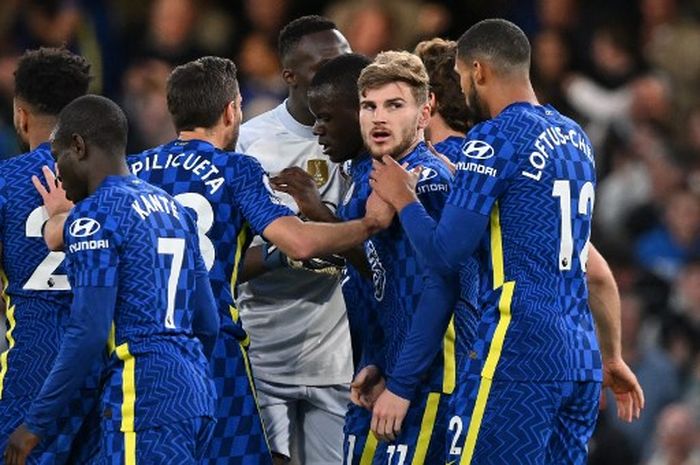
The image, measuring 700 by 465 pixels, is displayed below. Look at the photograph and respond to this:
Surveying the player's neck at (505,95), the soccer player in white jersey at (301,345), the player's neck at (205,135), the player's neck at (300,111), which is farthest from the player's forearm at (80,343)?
the player's neck at (300,111)

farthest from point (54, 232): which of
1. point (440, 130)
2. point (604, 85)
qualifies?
point (604, 85)

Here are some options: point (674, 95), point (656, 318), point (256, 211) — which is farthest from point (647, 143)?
point (256, 211)

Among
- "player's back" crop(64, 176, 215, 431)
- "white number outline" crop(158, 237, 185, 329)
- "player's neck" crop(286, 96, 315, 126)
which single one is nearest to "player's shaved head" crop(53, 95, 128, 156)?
"player's back" crop(64, 176, 215, 431)

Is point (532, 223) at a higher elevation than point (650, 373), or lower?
higher

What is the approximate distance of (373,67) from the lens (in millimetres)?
6395

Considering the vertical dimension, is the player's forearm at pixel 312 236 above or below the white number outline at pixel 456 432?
above

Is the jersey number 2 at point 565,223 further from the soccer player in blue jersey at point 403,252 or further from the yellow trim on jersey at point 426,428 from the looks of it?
the yellow trim on jersey at point 426,428

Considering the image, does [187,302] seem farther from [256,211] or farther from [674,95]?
[674,95]

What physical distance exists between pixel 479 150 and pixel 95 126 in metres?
1.38

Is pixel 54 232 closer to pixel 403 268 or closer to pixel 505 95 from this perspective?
pixel 403 268

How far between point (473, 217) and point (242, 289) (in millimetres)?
2001

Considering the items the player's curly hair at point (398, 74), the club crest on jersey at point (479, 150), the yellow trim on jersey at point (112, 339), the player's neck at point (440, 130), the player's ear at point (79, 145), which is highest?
the player's curly hair at point (398, 74)

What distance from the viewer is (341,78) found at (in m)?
6.71

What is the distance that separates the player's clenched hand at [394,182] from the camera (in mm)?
6086
